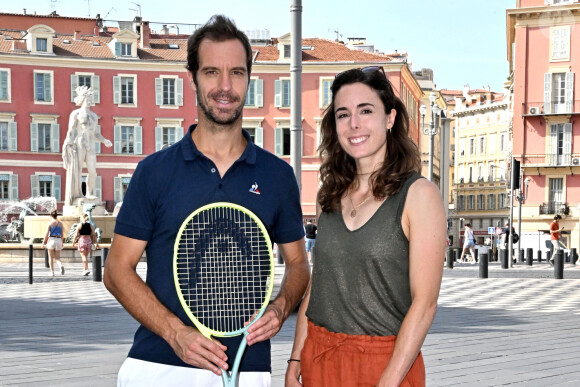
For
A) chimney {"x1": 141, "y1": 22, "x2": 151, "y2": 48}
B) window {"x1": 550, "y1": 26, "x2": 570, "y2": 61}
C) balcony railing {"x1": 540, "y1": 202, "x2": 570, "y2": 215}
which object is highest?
chimney {"x1": 141, "y1": 22, "x2": 151, "y2": 48}

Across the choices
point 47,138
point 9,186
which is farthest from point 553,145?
point 9,186

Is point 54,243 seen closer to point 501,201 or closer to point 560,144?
point 560,144

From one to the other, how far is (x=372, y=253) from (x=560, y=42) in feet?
171

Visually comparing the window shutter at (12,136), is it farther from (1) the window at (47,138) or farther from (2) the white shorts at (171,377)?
(2) the white shorts at (171,377)

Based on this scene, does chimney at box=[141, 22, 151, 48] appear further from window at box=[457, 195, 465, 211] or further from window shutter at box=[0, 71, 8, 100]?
window at box=[457, 195, 465, 211]

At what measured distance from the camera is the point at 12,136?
176ft

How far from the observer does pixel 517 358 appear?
900 cm

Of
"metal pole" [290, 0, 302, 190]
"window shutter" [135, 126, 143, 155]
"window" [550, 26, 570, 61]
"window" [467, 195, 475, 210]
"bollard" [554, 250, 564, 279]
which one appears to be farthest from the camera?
"window" [467, 195, 475, 210]

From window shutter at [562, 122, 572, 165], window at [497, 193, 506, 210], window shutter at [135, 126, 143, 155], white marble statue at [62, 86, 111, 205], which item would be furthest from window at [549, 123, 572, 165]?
window at [497, 193, 506, 210]

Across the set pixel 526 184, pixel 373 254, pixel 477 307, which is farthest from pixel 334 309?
pixel 526 184

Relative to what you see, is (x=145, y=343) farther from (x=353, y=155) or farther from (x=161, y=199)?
(x=353, y=155)

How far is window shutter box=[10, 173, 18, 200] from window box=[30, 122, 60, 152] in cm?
190

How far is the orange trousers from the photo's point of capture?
3.19 m

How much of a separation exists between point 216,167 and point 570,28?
5247 cm
